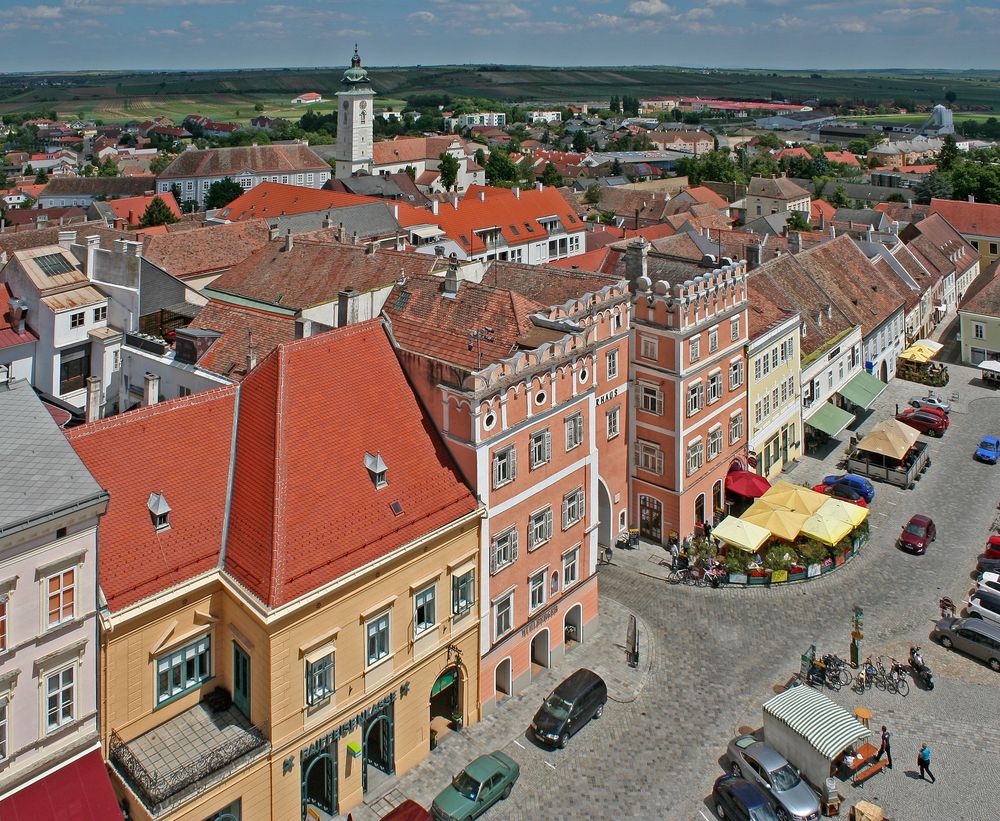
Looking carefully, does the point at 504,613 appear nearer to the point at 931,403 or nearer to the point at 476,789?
the point at 476,789

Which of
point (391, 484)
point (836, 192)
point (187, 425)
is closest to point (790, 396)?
point (391, 484)

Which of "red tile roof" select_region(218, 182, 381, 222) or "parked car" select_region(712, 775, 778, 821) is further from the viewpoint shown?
"red tile roof" select_region(218, 182, 381, 222)

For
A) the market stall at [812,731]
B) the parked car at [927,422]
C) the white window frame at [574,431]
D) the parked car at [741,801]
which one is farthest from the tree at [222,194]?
the parked car at [741,801]

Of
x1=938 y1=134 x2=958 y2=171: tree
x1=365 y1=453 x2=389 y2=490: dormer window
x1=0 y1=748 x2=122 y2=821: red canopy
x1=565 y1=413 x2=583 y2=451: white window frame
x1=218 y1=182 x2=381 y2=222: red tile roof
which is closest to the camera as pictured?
x1=0 y1=748 x2=122 y2=821: red canopy

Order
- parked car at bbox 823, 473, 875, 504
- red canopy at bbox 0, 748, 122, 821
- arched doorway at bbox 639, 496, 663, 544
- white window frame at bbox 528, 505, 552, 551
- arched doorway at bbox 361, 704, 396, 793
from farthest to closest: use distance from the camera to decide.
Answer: parked car at bbox 823, 473, 875, 504
arched doorway at bbox 639, 496, 663, 544
white window frame at bbox 528, 505, 552, 551
arched doorway at bbox 361, 704, 396, 793
red canopy at bbox 0, 748, 122, 821

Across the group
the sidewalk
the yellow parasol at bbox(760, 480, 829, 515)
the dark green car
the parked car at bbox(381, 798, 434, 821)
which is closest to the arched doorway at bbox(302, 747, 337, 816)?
the sidewalk

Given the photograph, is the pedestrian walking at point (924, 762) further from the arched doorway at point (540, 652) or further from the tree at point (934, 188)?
the tree at point (934, 188)

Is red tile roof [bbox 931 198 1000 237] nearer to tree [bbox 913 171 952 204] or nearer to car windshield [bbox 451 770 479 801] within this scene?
tree [bbox 913 171 952 204]

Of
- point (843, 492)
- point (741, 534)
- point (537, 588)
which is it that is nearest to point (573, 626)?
point (537, 588)
